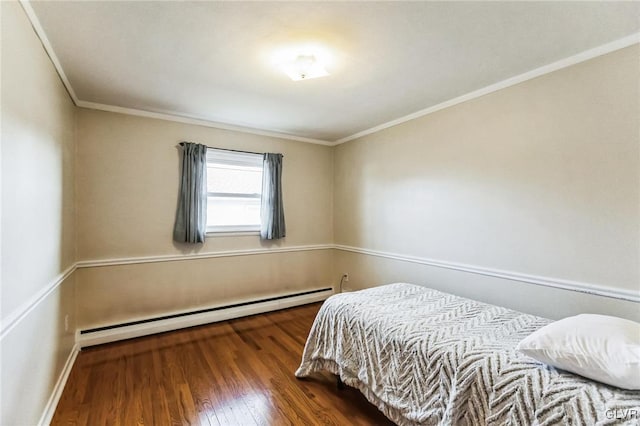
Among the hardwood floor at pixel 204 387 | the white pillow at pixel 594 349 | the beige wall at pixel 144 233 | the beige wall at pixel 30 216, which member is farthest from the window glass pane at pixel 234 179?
the white pillow at pixel 594 349

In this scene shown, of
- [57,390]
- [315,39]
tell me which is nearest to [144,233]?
[57,390]

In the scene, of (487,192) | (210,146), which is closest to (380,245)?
(487,192)

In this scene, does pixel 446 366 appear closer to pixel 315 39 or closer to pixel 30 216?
pixel 315 39

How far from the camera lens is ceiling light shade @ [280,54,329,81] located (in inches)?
76.1

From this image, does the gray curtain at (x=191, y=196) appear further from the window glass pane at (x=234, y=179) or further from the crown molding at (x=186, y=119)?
the crown molding at (x=186, y=119)

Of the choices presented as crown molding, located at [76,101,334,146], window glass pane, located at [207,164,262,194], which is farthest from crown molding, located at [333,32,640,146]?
window glass pane, located at [207,164,262,194]

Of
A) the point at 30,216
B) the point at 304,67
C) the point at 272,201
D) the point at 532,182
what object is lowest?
the point at 30,216

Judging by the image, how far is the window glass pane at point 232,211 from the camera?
3.47 metres

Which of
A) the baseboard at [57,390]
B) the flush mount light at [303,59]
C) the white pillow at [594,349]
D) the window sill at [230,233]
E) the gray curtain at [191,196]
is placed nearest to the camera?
the white pillow at [594,349]

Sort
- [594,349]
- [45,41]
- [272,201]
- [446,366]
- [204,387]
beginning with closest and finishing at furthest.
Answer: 1. [594,349]
2. [446,366]
3. [45,41]
4. [204,387]
5. [272,201]

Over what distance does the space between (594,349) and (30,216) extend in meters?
2.82

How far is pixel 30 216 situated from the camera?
1558mm

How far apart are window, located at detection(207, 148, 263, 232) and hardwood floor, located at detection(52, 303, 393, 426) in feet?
4.34

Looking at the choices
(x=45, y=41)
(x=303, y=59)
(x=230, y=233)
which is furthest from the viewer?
(x=230, y=233)
